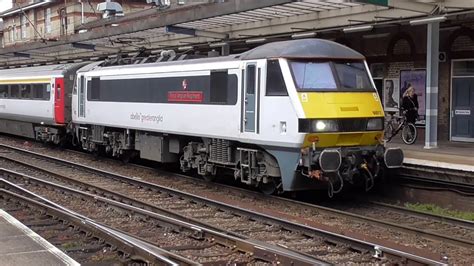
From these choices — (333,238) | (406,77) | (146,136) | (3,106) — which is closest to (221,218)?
(333,238)

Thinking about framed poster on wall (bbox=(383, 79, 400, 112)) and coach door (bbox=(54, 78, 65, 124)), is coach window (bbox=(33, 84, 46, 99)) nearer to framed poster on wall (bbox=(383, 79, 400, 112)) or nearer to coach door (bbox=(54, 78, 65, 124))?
coach door (bbox=(54, 78, 65, 124))

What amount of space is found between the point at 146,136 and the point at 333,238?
8.65m

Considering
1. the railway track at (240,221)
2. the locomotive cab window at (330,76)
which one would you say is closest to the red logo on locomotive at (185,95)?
the railway track at (240,221)

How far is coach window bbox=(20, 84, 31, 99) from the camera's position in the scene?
24.5 meters

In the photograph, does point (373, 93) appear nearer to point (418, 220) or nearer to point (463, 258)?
point (418, 220)

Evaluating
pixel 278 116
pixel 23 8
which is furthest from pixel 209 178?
pixel 23 8

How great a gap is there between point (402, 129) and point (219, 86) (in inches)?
272

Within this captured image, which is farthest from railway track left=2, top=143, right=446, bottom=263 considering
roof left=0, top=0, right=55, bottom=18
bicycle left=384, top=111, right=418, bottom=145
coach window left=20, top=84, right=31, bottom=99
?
roof left=0, top=0, right=55, bottom=18

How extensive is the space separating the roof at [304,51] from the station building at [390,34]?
2.06m

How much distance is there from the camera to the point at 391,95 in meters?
20.2

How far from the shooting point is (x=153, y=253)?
7.20 m

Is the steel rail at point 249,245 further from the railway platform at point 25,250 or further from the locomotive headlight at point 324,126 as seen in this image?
the locomotive headlight at point 324,126

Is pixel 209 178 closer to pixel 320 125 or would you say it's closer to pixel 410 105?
pixel 320 125

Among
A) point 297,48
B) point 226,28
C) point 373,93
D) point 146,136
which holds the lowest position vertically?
point 146,136
